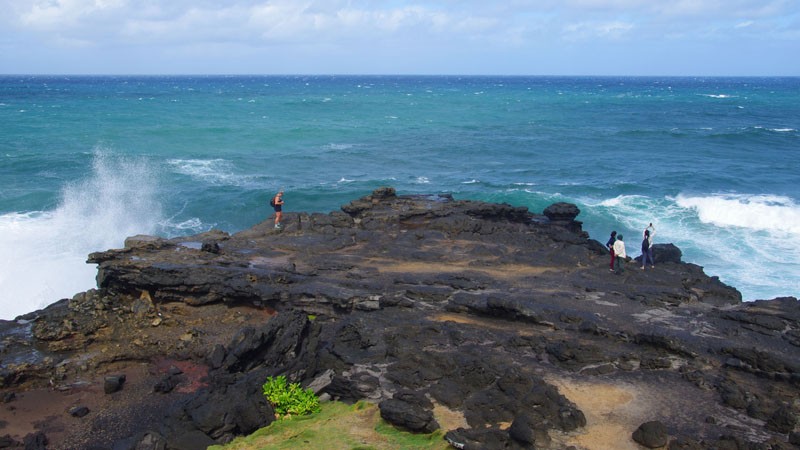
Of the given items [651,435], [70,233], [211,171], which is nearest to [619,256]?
[651,435]

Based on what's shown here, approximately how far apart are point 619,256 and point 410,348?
32.0 feet

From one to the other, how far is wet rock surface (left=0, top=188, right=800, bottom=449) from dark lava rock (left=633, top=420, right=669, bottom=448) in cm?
7

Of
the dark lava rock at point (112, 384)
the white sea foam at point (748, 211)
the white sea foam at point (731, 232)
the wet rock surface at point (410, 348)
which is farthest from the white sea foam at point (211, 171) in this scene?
the dark lava rock at point (112, 384)

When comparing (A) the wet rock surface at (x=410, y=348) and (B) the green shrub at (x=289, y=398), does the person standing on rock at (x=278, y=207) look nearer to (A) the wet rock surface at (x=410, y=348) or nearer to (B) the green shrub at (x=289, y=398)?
(A) the wet rock surface at (x=410, y=348)

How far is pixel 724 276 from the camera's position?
30.6 m

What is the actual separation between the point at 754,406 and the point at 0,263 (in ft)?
102

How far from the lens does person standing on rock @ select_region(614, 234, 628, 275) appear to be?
22469mm

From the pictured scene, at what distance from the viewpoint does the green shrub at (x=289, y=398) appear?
1499cm

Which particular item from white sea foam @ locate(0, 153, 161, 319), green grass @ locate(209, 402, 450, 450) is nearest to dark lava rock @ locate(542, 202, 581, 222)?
green grass @ locate(209, 402, 450, 450)

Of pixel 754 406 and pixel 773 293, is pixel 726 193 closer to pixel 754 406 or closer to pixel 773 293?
pixel 773 293

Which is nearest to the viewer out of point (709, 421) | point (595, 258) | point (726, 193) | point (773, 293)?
point (709, 421)

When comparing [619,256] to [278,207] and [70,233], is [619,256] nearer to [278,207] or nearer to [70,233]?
[278,207]

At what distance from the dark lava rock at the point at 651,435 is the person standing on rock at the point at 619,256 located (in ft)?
32.5

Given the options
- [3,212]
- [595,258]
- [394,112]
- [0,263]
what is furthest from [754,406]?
[394,112]
